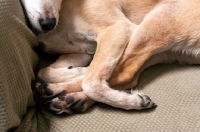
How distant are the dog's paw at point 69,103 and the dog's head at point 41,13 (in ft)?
1.20

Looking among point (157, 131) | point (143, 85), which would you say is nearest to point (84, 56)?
point (143, 85)

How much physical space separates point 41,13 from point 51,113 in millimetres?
501

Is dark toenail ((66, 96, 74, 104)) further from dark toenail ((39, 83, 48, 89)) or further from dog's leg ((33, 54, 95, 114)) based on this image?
dark toenail ((39, 83, 48, 89))

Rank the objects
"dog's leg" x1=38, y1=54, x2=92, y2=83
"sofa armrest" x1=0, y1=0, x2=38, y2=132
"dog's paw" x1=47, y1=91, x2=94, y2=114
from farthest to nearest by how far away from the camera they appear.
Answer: "dog's leg" x1=38, y1=54, x2=92, y2=83
"dog's paw" x1=47, y1=91, x2=94, y2=114
"sofa armrest" x1=0, y1=0, x2=38, y2=132

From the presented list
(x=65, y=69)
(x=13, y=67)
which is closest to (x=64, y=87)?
(x=65, y=69)

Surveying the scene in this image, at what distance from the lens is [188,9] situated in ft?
5.42

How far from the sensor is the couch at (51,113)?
1161mm

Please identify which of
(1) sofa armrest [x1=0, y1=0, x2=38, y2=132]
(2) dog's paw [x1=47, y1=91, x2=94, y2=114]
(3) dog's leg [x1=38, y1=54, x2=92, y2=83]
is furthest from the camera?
(3) dog's leg [x1=38, y1=54, x2=92, y2=83]

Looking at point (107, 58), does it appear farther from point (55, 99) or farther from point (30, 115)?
point (30, 115)

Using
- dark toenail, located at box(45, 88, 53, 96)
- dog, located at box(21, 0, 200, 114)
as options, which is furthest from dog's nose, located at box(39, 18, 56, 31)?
dark toenail, located at box(45, 88, 53, 96)

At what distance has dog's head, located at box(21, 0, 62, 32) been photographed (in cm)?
141

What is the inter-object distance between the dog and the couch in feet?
0.20

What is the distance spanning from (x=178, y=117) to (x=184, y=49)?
0.49 m

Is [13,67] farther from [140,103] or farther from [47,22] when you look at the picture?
[140,103]
